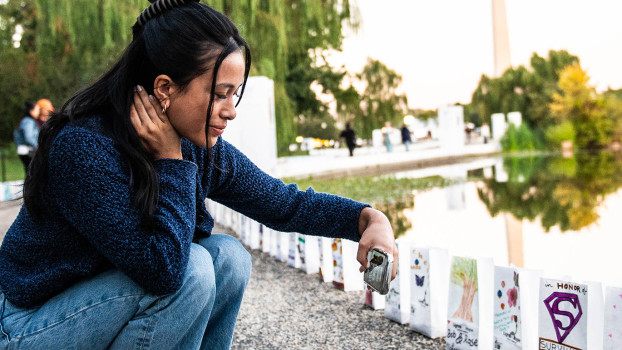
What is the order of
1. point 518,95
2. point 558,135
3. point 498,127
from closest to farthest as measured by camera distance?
point 498,127 < point 558,135 < point 518,95

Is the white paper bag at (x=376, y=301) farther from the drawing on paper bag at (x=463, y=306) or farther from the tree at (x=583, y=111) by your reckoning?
the tree at (x=583, y=111)

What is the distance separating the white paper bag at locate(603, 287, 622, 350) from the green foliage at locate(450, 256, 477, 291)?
0.54 metres

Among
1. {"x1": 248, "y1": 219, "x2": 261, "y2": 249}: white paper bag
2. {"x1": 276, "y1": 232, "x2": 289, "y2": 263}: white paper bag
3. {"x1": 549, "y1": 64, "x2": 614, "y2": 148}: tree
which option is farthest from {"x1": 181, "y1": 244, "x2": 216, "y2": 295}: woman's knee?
{"x1": 549, "y1": 64, "x2": 614, "y2": 148}: tree

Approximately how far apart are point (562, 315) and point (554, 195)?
6924 millimetres

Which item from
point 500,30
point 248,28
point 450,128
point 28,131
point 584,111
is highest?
point 500,30

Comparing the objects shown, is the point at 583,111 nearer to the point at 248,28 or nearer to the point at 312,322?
the point at 248,28

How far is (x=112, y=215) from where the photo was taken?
1.15m

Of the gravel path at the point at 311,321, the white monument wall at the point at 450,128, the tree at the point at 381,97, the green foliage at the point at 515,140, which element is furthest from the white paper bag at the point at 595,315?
the tree at the point at 381,97

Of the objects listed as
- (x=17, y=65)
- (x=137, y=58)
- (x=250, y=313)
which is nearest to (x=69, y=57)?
(x=17, y=65)

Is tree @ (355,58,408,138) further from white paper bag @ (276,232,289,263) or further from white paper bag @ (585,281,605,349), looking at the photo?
white paper bag @ (585,281,605,349)

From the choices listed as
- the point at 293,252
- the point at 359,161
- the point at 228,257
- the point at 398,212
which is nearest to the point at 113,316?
the point at 228,257

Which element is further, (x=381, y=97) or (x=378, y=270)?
(x=381, y=97)

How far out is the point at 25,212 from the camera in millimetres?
1287

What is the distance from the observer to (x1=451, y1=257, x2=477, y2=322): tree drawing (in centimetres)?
222
